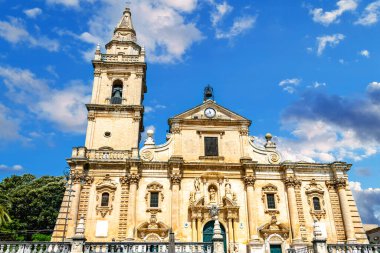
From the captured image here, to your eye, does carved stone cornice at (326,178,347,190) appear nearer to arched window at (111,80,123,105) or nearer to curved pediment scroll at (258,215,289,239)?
curved pediment scroll at (258,215,289,239)

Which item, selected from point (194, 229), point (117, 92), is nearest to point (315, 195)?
point (194, 229)

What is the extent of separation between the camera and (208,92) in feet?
98.5

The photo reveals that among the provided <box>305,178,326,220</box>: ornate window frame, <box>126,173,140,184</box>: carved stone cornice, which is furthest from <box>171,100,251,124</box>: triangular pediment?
<box>305,178,326,220</box>: ornate window frame

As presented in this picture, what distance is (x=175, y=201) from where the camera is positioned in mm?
23781

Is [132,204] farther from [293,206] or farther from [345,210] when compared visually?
[345,210]

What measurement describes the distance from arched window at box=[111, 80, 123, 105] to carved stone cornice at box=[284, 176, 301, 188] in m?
15.1

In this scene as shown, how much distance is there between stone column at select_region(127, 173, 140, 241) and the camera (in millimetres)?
22531

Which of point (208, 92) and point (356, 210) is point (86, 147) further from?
point (356, 210)

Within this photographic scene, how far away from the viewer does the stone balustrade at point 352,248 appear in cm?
1606

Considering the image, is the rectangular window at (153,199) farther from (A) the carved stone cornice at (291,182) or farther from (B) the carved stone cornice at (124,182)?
(A) the carved stone cornice at (291,182)

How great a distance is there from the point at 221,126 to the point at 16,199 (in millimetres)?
23062

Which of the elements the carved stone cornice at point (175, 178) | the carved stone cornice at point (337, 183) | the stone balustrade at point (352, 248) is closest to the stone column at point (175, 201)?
the carved stone cornice at point (175, 178)

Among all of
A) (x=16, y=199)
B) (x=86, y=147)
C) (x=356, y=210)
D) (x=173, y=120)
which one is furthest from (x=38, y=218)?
(x=356, y=210)

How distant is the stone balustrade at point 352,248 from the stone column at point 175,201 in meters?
10.4
